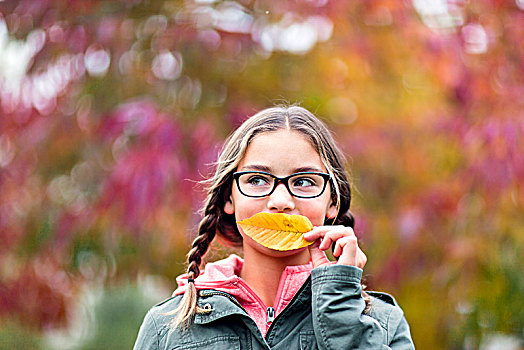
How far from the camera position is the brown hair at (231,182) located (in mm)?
1930

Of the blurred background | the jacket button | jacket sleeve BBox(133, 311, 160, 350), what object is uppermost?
the jacket button

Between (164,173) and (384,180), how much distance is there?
1.20 meters

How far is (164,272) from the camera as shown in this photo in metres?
3.78

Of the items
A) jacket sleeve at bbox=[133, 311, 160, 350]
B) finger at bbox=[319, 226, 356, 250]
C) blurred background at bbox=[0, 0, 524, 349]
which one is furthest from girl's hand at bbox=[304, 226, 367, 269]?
blurred background at bbox=[0, 0, 524, 349]

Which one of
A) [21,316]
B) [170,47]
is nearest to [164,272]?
[21,316]

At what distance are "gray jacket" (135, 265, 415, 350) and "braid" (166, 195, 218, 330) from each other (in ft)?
0.07

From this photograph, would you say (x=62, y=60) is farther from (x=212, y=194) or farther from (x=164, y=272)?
(x=212, y=194)

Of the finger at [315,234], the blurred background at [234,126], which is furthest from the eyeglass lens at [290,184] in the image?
the blurred background at [234,126]

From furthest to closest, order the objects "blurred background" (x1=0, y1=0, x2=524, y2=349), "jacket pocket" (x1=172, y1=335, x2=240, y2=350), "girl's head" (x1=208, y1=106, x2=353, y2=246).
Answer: "blurred background" (x1=0, y1=0, x2=524, y2=349), "girl's head" (x1=208, y1=106, x2=353, y2=246), "jacket pocket" (x1=172, y1=335, x2=240, y2=350)

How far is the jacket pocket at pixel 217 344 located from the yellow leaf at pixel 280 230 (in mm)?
261

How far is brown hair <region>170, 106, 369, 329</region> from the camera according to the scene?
6.33ft

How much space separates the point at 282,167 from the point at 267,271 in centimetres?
28

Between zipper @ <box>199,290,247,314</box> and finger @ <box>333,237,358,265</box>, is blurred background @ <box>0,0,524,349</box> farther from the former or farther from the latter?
finger @ <box>333,237,358,265</box>

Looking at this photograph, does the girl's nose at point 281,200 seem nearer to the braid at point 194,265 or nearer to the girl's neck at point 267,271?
the girl's neck at point 267,271
